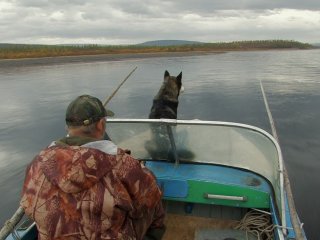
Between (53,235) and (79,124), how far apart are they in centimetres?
78

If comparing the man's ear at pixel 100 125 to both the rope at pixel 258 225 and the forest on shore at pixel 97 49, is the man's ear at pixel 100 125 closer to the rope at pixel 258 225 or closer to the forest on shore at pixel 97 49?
the rope at pixel 258 225

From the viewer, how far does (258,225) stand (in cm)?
391

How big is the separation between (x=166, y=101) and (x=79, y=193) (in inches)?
203

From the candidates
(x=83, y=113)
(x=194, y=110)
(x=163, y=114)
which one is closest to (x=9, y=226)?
(x=83, y=113)

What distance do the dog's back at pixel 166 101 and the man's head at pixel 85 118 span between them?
4.33 meters

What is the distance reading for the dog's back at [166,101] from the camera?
6955 millimetres

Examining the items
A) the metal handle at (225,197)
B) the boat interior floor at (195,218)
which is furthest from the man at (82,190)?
the boat interior floor at (195,218)

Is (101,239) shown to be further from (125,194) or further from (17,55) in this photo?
(17,55)

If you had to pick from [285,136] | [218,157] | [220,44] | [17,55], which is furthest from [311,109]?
[220,44]

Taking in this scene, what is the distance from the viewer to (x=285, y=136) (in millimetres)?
11555

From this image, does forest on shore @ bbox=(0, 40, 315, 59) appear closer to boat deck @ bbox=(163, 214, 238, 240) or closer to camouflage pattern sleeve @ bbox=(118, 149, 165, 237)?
boat deck @ bbox=(163, 214, 238, 240)

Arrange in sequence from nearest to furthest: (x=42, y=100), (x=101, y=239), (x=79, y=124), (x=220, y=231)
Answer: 1. (x=101, y=239)
2. (x=79, y=124)
3. (x=220, y=231)
4. (x=42, y=100)

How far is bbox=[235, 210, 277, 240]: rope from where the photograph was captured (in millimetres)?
3747

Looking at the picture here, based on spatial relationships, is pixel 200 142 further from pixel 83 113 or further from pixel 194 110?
pixel 194 110
